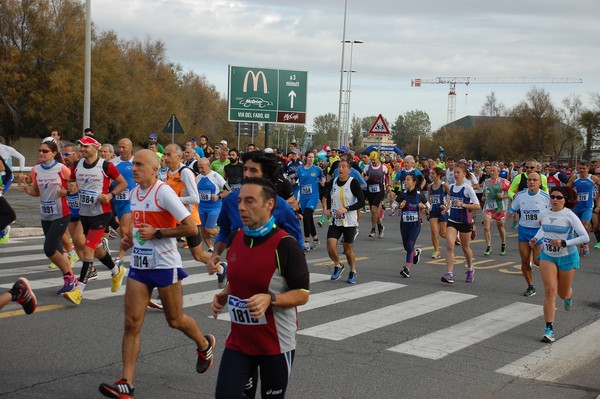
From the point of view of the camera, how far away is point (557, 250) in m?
9.17

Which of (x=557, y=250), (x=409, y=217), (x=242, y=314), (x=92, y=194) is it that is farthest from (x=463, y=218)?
(x=242, y=314)

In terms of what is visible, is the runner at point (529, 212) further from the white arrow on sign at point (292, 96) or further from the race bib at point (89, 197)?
the white arrow on sign at point (292, 96)

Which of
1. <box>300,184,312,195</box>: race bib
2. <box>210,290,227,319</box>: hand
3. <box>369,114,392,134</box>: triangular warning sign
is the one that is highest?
<box>369,114,392,134</box>: triangular warning sign

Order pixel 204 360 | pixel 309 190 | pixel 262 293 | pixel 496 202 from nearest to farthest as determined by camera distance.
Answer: pixel 262 293 < pixel 204 360 < pixel 309 190 < pixel 496 202

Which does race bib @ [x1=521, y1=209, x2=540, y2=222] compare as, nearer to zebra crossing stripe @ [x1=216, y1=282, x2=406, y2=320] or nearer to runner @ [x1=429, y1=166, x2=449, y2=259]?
zebra crossing stripe @ [x1=216, y1=282, x2=406, y2=320]

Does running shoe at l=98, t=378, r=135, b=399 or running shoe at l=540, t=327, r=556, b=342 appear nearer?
running shoe at l=98, t=378, r=135, b=399

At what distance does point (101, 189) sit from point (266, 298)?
6.49 meters

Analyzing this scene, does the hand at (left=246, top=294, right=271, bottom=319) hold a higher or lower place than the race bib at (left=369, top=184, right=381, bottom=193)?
higher

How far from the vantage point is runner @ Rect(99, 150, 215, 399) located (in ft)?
21.0

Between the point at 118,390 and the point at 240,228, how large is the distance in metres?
1.49

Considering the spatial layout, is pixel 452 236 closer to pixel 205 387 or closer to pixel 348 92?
pixel 205 387

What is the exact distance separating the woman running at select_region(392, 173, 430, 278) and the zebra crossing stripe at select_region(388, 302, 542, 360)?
240 cm

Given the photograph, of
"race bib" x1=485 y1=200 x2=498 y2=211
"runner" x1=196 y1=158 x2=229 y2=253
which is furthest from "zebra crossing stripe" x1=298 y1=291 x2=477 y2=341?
"race bib" x1=485 y1=200 x2=498 y2=211

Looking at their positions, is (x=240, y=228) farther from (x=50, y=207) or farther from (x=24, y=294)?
(x=50, y=207)
